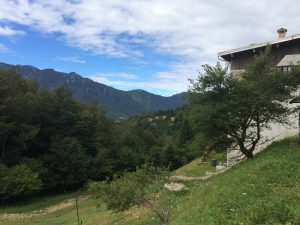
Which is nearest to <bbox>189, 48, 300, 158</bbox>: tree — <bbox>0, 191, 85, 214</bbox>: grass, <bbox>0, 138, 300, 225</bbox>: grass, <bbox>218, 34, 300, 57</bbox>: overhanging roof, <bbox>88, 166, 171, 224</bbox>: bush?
<bbox>0, 138, 300, 225</bbox>: grass

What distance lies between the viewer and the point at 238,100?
24.5 metres

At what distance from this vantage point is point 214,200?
1661 cm

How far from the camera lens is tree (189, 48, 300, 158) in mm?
24500

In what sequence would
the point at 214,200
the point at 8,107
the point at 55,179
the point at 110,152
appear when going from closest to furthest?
1. the point at 214,200
2. the point at 8,107
3. the point at 55,179
4. the point at 110,152

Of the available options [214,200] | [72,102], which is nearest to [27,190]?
[72,102]

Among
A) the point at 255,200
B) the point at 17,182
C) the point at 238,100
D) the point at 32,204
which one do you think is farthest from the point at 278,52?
the point at 32,204

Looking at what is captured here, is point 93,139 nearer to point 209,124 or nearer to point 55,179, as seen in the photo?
point 55,179

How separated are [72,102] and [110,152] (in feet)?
42.0

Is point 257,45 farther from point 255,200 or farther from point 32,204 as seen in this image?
point 32,204

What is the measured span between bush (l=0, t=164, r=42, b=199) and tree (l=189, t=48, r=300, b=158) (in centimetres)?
2902

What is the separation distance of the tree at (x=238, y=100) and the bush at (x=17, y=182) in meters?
29.0

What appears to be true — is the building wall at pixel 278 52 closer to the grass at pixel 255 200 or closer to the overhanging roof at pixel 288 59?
the overhanging roof at pixel 288 59

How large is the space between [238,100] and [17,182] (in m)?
32.3

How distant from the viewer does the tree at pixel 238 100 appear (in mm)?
24500
